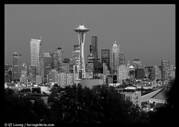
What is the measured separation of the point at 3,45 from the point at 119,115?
27.4 feet

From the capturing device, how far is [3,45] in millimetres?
2262

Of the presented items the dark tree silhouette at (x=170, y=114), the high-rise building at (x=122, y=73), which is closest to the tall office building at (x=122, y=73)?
the high-rise building at (x=122, y=73)

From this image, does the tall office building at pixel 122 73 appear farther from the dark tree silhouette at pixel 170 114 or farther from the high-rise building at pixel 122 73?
the dark tree silhouette at pixel 170 114

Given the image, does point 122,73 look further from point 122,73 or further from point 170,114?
point 170,114

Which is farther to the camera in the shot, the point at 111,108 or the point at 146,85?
the point at 146,85

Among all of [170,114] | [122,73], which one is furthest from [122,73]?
[170,114]

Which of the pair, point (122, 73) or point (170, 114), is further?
point (122, 73)

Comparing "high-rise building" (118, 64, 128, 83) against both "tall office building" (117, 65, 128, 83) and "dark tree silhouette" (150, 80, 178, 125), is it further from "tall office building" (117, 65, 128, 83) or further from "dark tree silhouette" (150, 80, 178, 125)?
"dark tree silhouette" (150, 80, 178, 125)

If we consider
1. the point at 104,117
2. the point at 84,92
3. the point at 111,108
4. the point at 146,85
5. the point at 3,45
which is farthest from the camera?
the point at 146,85

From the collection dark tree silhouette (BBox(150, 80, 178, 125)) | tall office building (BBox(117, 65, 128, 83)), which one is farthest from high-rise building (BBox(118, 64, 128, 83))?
dark tree silhouette (BBox(150, 80, 178, 125))

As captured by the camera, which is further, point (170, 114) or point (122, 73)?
point (122, 73)
